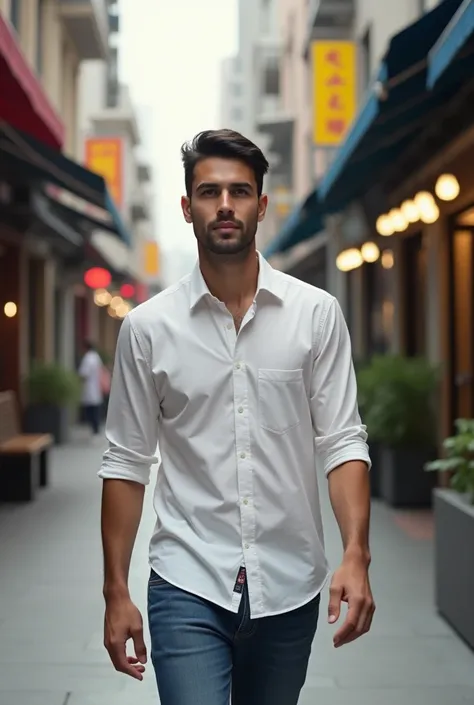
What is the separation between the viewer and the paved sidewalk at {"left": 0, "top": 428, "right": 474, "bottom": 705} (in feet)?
15.7

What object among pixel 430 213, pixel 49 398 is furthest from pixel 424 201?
pixel 49 398

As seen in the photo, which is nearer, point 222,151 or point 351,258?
point 222,151

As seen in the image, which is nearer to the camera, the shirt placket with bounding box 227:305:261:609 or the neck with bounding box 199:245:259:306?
the shirt placket with bounding box 227:305:261:609

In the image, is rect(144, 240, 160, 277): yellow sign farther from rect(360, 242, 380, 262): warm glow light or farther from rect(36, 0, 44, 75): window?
rect(360, 242, 380, 262): warm glow light

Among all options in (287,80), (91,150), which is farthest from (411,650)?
(287,80)

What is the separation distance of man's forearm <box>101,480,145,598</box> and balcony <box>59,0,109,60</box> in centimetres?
1998

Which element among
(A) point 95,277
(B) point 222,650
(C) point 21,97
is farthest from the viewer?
Answer: (A) point 95,277

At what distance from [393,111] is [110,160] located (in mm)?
24537

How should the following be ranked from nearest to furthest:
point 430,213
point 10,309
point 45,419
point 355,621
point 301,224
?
point 355,621
point 430,213
point 301,224
point 10,309
point 45,419

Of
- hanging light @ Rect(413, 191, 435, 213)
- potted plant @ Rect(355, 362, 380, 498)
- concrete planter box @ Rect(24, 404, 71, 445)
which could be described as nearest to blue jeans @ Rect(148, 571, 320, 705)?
potted plant @ Rect(355, 362, 380, 498)

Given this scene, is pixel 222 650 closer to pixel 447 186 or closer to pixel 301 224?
pixel 447 186

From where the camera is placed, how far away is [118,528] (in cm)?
263

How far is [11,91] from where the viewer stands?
338 inches

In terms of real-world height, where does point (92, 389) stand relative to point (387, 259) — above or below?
below
